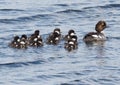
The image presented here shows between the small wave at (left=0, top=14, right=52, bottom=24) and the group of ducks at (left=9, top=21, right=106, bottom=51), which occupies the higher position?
the small wave at (left=0, top=14, right=52, bottom=24)

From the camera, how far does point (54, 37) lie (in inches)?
722

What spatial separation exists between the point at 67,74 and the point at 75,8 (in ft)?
26.0

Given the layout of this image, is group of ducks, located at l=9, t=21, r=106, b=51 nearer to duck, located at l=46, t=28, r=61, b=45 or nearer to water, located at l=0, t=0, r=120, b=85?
duck, located at l=46, t=28, r=61, b=45

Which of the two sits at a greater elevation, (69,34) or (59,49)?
(69,34)

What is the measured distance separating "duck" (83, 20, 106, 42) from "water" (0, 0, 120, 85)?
20 centimetres

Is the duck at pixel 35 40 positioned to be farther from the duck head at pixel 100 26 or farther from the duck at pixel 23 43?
the duck head at pixel 100 26

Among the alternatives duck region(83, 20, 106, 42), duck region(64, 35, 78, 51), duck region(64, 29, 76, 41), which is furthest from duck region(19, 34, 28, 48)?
duck region(83, 20, 106, 42)

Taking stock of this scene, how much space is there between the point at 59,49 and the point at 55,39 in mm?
679

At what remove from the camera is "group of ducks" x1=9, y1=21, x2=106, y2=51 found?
17.6 m

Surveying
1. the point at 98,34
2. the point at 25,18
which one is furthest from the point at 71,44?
the point at 25,18

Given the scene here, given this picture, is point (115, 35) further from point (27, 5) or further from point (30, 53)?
point (27, 5)

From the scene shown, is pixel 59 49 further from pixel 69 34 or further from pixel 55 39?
pixel 69 34

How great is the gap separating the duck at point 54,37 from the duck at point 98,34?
72cm

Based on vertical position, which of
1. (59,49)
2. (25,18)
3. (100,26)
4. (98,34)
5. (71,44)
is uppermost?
(25,18)
